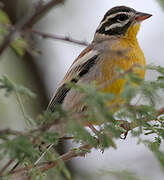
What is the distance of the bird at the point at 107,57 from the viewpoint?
5.48 m

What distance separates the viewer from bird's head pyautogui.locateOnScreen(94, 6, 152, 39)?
6449mm

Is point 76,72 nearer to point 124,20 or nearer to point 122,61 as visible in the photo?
point 122,61

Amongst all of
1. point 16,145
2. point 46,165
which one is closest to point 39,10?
point 16,145

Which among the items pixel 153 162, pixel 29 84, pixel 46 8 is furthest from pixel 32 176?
pixel 29 84

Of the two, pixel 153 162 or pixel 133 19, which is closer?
pixel 133 19

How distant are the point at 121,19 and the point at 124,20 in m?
0.06

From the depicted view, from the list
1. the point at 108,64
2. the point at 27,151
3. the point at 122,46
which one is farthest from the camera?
the point at 122,46

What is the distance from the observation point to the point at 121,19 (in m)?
6.56

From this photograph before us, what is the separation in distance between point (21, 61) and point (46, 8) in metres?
7.89

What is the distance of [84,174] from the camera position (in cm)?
860

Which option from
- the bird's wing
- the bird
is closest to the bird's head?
the bird

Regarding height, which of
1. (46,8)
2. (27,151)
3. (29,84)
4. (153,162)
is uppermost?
(46,8)

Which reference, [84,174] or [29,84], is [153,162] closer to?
[84,174]

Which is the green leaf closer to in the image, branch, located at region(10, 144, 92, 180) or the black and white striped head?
branch, located at region(10, 144, 92, 180)
